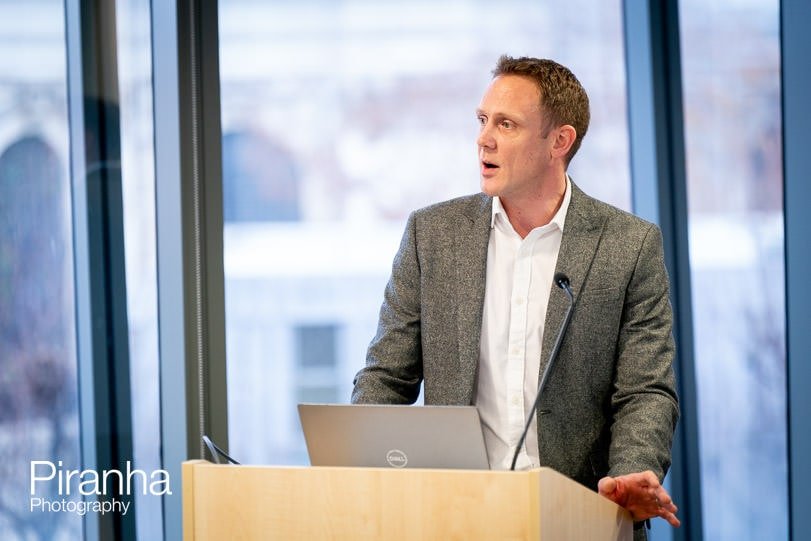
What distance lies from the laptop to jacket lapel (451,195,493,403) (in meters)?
0.51

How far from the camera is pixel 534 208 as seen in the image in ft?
8.29

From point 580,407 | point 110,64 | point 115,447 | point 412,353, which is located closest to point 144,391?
point 115,447

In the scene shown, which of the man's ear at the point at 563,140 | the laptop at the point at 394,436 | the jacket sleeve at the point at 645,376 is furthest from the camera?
the man's ear at the point at 563,140

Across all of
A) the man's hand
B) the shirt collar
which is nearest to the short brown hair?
the shirt collar

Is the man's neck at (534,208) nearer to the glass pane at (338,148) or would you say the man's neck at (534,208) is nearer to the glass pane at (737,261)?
the glass pane at (338,148)

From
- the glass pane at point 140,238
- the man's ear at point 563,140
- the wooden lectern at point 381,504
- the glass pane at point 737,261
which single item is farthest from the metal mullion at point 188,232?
the wooden lectern at point 381,504

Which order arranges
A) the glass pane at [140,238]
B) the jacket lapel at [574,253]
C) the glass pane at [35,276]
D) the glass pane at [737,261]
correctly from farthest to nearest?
the glass pane at [737,261] < the glass pane at [140,238] < the glass pane at [35,276] < the jacket lapel at [574,253]

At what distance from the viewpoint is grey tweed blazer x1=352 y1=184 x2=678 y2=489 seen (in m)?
2.35

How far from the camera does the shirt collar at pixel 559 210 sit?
249 cm

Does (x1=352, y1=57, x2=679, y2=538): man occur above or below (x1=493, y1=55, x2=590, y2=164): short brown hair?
below

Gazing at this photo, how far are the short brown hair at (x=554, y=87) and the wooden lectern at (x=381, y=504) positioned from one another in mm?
1035

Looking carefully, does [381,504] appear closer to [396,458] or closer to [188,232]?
[396,458]

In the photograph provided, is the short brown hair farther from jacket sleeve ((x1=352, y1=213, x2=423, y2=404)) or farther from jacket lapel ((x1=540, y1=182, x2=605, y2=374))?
jacket sleeve ((x1=352, y1=213, x2=423, y2=404))

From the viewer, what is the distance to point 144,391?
3576 millimetres
